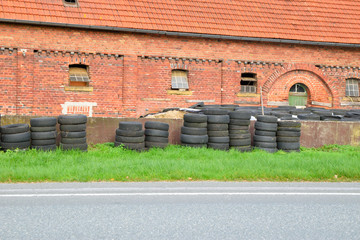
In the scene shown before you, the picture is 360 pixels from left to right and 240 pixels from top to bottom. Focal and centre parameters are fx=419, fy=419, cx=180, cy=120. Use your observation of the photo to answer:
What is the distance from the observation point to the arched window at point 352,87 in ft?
73.9

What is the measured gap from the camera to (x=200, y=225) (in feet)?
17.1

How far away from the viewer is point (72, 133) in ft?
36.0

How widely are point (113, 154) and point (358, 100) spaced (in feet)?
54.2

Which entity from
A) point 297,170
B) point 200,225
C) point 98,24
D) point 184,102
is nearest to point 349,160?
point 297,170

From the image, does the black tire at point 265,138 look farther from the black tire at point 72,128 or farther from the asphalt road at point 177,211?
the black tire at point 72,128

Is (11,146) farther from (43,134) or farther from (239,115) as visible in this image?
(239,115)

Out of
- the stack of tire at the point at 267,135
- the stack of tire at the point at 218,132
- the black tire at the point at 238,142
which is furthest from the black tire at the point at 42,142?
the stack of tire at the point at 267,135

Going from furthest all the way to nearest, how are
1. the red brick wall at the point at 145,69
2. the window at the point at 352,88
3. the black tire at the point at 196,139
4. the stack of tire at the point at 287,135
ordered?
the window at the point at 352,88, the red brick wall at the point at 145,69, the stack of tire at the point at 287,135, the black tire at the point at 196,139

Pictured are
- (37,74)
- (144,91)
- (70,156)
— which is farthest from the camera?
(144,91)

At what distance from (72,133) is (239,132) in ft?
15.4

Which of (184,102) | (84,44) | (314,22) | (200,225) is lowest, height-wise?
(200,225)

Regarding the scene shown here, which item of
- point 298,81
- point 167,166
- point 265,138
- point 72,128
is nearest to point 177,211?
point 167,166

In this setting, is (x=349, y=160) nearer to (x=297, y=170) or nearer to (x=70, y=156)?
(x=297, y=170)

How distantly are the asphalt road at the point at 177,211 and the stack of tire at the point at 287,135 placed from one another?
15.2 feet
